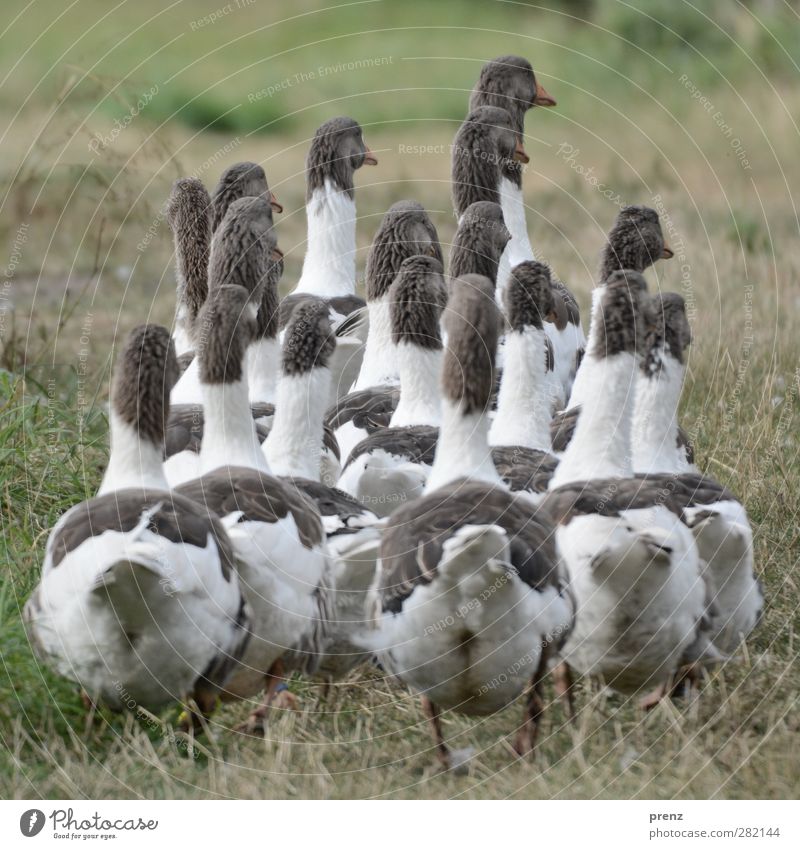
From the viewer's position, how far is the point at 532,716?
5.68 meters

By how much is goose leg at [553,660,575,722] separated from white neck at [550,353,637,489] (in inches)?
29.9

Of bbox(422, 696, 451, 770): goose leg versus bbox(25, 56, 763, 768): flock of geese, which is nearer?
bbox(25, 56, 763, 768): flock of geese

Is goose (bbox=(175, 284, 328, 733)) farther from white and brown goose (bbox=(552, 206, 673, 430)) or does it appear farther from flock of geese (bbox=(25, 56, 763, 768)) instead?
white and brown goose (bbox=(552, 206, 673, 430))

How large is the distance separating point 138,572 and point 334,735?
4.41ft

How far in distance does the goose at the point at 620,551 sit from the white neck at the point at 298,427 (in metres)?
1.19

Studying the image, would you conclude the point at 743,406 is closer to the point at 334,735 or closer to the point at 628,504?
the point at 628,504

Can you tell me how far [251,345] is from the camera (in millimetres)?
7949

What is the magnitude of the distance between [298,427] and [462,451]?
121 centimetres

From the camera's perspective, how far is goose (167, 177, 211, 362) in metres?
8.58

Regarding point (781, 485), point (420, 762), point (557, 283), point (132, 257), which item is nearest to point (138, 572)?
point (420, 762)

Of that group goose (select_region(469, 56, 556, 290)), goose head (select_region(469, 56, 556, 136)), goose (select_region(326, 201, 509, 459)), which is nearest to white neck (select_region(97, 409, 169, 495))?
goose (select_region(326, 201, 509, 459))

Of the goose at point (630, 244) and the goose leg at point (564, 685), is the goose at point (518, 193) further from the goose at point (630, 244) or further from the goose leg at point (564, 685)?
the goose leg at point (564, 685)

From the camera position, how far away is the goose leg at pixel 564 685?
5.98 m

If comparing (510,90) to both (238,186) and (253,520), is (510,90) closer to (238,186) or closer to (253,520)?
(238,186)
